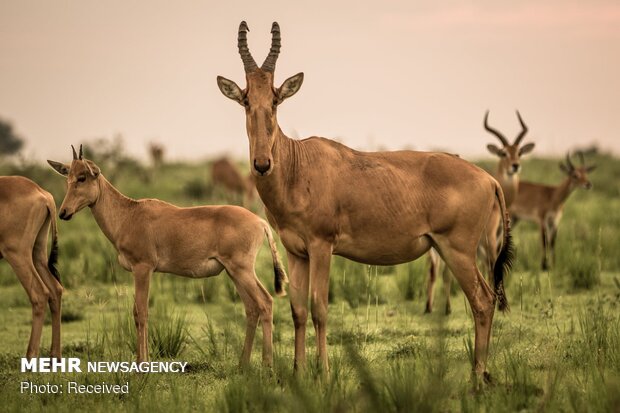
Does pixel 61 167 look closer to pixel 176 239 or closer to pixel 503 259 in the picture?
pixel 176 239

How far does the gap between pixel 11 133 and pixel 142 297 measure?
157ft

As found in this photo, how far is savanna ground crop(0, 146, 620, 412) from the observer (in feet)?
22.8

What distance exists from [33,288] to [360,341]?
339 cm

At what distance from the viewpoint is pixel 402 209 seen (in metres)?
8.48

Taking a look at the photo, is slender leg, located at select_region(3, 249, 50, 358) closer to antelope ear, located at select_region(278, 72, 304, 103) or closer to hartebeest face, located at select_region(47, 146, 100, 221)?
hartebeest face, located at select_region(47, 146, 100, 221)

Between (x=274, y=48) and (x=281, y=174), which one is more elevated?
(x=274, y=48)

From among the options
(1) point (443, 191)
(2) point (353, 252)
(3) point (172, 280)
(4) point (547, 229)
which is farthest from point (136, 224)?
(4) point (547, 229)

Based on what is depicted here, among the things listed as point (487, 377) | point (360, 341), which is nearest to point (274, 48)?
point (360, 341)

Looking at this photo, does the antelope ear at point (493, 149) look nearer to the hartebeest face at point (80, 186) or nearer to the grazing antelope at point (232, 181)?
the hartebeest face at point (80, 186)

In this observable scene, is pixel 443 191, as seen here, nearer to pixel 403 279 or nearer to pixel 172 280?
pixel 403 279

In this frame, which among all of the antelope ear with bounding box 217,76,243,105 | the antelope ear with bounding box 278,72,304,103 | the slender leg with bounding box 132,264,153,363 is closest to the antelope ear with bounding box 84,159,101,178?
the slender leg with bounding box 132,264,153,363

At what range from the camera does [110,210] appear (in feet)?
32.8

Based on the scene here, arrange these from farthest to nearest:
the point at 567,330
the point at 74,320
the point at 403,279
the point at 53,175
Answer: the point at 53,175, the point at 403,279, the point at 74,320, the point at 567,330

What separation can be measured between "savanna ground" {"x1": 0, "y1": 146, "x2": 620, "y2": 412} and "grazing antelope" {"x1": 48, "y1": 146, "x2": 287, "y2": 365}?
1.22 feet
